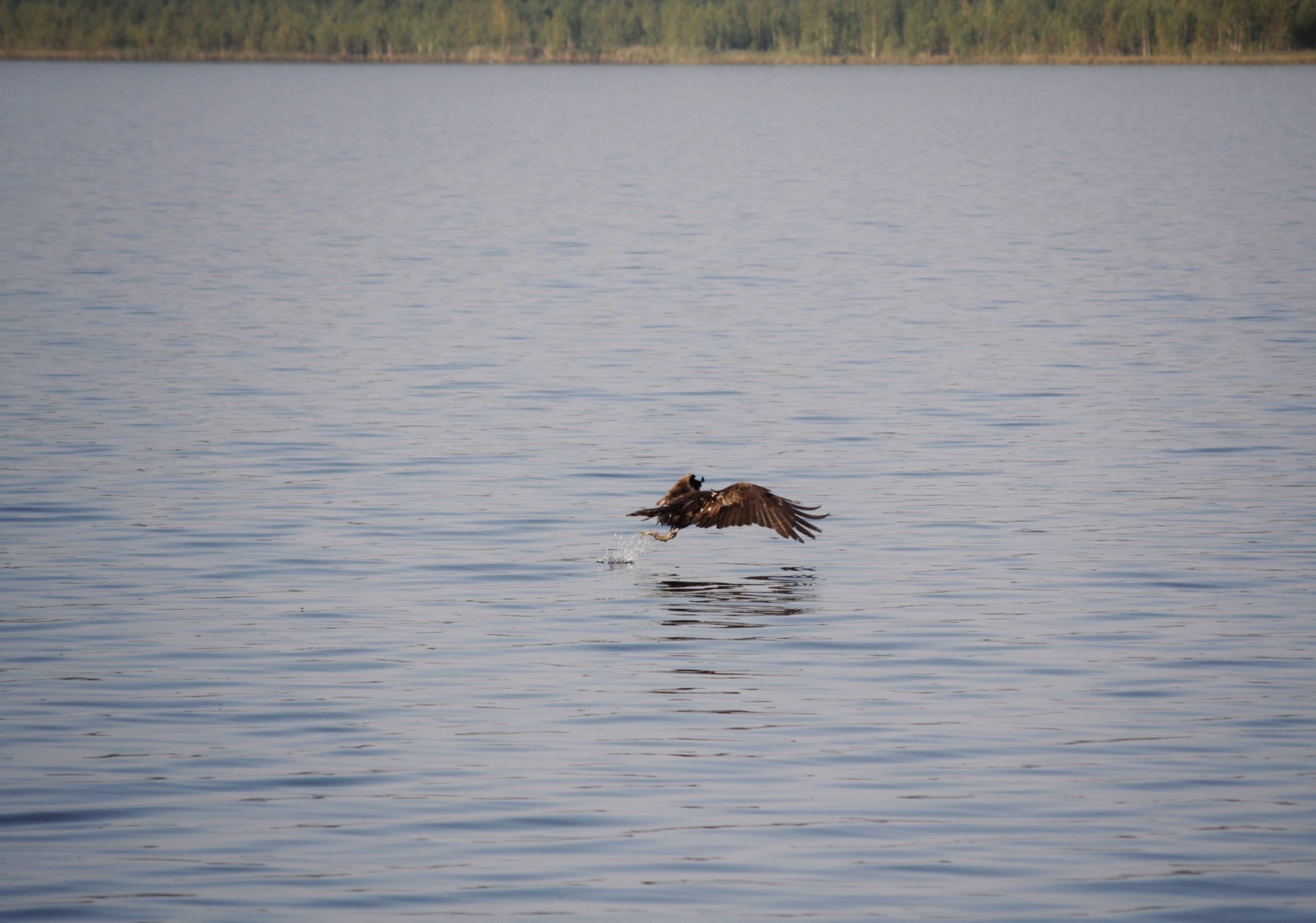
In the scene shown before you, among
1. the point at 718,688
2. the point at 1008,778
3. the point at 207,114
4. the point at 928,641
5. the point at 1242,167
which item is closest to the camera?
the point at 1008,778

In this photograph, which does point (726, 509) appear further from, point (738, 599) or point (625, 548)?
point (625, 548)

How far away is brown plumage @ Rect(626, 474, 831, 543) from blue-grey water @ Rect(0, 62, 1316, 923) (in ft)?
1.76

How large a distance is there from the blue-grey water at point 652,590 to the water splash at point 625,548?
2.3 inches

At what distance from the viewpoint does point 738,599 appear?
46.8 feet

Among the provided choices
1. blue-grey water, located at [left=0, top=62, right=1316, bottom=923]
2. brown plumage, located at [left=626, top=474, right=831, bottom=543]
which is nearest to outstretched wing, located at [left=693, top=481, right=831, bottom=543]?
brown plumage, located at [left=626, top=474, right=831, bottom=543]

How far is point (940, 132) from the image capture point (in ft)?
309

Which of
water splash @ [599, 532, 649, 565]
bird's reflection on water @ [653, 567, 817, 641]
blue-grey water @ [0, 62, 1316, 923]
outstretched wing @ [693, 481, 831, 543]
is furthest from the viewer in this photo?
water splash @ [599, 532, 649, 565]

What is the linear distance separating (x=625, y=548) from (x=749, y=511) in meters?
1.59

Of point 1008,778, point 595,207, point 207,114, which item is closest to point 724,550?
point 1008,778

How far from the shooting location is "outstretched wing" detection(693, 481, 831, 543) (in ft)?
47.3

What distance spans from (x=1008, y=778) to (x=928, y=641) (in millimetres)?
2648

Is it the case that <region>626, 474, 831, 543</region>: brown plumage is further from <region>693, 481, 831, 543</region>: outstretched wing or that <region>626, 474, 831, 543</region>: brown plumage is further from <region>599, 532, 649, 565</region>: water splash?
A: <region>599, 532, 649, 565</region>: water splash

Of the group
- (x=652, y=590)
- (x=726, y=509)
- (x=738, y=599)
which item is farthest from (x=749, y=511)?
(x=652, y=590)

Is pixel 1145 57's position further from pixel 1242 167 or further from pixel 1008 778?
pixel 1008 778
